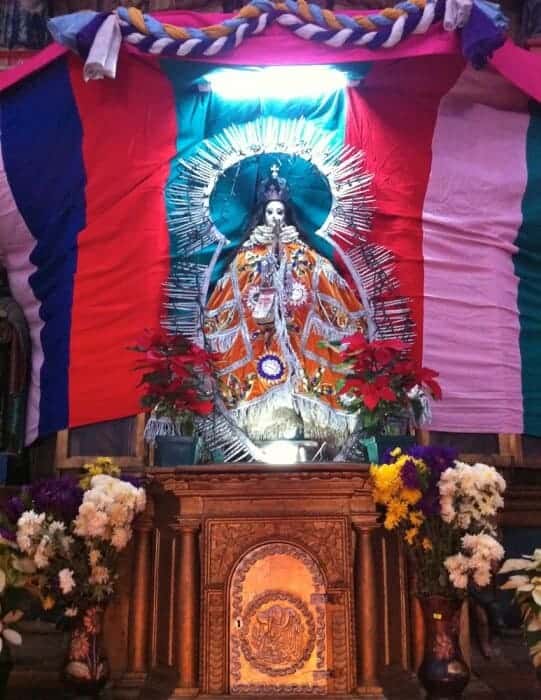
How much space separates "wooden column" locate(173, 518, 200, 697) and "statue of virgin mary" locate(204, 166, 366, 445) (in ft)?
2.87

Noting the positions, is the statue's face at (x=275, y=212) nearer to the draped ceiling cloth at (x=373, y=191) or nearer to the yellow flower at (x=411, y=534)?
the draped ceiling cloth at (x=373, y=191)

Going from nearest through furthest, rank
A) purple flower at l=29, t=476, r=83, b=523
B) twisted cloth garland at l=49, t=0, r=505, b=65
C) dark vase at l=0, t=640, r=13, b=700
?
1. dark vase at l=0, t=640, r=13, b=700
2. purple flower at l=29, t=476, r=83, b=523
3. twisted cloth garland at l=49, t=0, r=505, b=65

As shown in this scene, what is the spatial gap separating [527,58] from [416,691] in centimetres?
321

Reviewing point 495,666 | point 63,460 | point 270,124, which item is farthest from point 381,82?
point 495,666

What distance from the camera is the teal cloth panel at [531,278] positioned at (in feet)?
15.0

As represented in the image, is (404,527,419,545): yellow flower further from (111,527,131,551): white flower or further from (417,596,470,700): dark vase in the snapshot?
(111,527,131,551): white flower

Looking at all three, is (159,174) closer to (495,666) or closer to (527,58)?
(527,58)

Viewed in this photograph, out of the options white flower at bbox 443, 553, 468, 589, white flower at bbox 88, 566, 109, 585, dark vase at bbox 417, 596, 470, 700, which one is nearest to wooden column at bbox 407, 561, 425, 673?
dark vase at bbox 417, 596, 470, 700

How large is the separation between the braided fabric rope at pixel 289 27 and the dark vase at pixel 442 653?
9.15 feet

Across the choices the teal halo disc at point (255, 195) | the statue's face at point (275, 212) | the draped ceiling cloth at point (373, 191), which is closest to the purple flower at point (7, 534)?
the draped ceiling cloth at point (373, 191)

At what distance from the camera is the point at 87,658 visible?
125 inches

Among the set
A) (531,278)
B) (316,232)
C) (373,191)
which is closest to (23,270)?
(316,232)

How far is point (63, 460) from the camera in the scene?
4441mm

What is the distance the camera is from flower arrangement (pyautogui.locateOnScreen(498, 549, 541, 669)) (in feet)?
9.53
